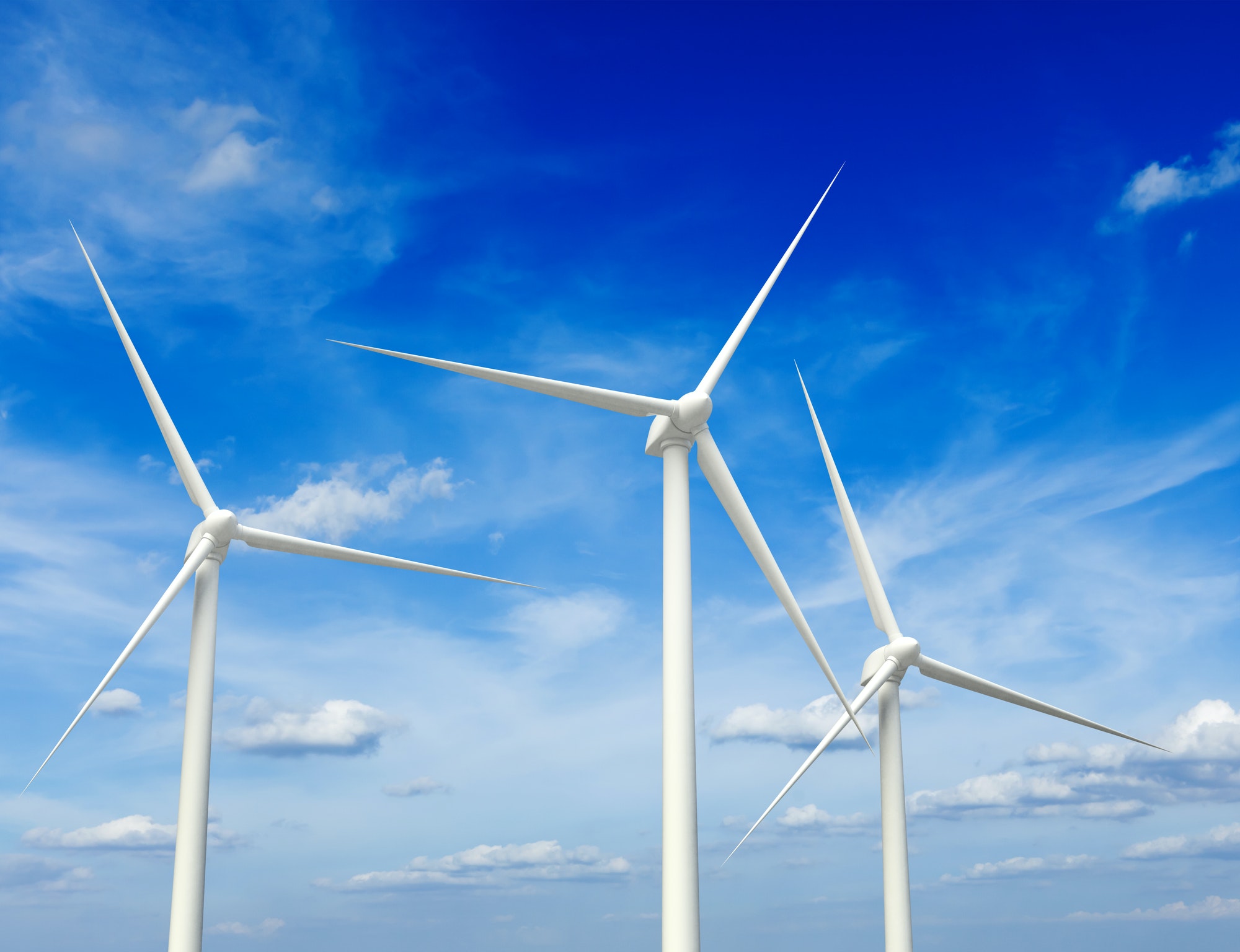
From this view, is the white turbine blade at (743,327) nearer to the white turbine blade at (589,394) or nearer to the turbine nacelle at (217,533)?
the white turbine blade at (589,394)

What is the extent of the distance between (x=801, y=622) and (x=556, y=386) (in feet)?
31.7

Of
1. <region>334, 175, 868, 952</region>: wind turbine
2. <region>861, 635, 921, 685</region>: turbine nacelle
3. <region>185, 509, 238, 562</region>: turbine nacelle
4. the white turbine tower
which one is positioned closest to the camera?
<region>334, 175, 868, 952</region>: wind turbine

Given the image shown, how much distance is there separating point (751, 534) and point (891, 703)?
1148 cm

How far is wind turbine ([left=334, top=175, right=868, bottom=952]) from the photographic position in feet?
79.6

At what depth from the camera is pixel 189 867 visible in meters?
28.0

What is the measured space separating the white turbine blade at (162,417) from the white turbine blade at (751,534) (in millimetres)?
15391

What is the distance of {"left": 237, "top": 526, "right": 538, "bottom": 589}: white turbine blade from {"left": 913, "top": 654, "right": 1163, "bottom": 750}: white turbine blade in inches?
618

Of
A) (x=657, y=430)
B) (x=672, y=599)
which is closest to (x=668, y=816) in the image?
(x=672, y=599)

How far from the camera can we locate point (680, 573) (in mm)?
26359

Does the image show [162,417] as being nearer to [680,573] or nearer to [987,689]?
[680,573]

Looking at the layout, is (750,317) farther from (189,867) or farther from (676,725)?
(189,867)

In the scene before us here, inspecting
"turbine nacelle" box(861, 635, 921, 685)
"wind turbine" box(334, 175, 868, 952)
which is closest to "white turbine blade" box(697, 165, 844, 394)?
"wind turbine" box(334, 175, 868, 952)

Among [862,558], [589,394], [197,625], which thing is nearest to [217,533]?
[197,625]

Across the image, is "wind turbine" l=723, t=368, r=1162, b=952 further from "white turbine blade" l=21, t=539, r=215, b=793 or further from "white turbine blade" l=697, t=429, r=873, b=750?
"white turbine blade" l=21, t=539, r=215, b=793
